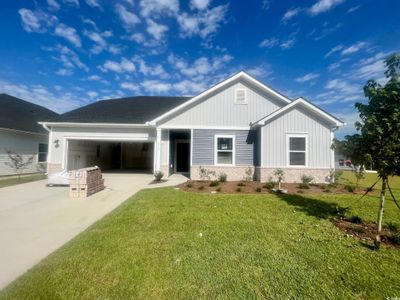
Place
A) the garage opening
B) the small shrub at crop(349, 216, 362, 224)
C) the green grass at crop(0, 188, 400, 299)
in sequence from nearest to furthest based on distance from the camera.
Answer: the green grass at crop(0, 188, 400, 299)
the small shrub at crop(349, 216, 362, 224)
the garage opening

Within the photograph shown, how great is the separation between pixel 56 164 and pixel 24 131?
4225mm

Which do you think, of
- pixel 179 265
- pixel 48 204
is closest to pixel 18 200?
pixel 48 204

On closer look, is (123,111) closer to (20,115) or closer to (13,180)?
(13,180)

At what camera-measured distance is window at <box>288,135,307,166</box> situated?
12.1m

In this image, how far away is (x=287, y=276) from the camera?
3426 millimetres

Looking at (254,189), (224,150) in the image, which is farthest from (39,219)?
(224,150)

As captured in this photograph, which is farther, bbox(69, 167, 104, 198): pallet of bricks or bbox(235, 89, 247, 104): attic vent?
bbox(235, 89, 247, 104): attic vent

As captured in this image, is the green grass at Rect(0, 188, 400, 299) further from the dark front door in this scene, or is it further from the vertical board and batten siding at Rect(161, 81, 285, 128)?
the dark front door

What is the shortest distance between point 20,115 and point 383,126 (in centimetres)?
2298

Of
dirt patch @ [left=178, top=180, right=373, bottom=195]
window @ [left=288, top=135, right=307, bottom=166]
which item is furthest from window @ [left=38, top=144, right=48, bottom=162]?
window @ [left=288, top=135, right=307, bottom=166]

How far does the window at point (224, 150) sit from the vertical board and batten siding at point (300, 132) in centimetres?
199

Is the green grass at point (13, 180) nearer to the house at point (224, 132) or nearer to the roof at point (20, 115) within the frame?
the house at point (224, 132)

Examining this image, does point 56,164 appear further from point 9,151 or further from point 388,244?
point 388,244

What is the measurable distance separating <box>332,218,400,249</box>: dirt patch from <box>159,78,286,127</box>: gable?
867 centimetres
